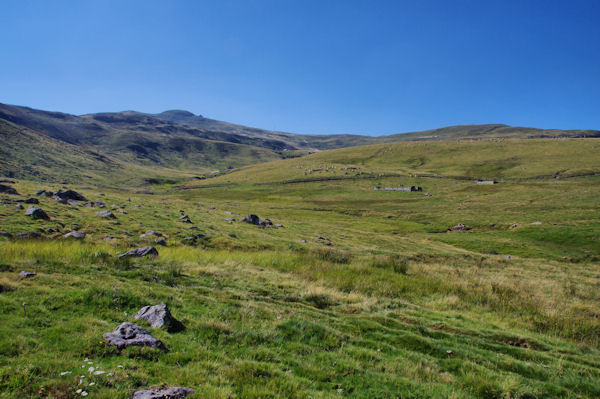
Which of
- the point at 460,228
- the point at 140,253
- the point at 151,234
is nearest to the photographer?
the point at 140,253

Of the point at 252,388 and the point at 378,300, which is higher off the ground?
the point at 252,388

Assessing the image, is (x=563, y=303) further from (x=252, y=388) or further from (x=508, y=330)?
(x=252, y=388)

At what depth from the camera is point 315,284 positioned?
15672 millimetres

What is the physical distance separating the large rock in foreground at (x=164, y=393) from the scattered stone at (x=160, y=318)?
3034 millimetres

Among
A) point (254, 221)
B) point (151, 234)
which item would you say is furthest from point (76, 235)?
point (254, 221)

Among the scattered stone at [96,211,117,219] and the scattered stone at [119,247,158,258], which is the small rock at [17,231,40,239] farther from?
the scattered stone at [96,211,117,219]

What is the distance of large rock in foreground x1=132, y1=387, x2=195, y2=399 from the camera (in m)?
5.25

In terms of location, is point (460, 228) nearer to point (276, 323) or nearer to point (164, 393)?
point (276, 323)

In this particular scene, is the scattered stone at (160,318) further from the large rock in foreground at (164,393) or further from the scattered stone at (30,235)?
the scattered stone at (30,235)

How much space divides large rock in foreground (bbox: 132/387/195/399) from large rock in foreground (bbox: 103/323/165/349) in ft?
6.24

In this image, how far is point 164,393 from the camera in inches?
210

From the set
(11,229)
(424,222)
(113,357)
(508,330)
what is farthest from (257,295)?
(424,222)

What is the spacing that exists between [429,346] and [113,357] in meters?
8.68

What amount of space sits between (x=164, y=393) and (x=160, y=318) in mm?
3456
